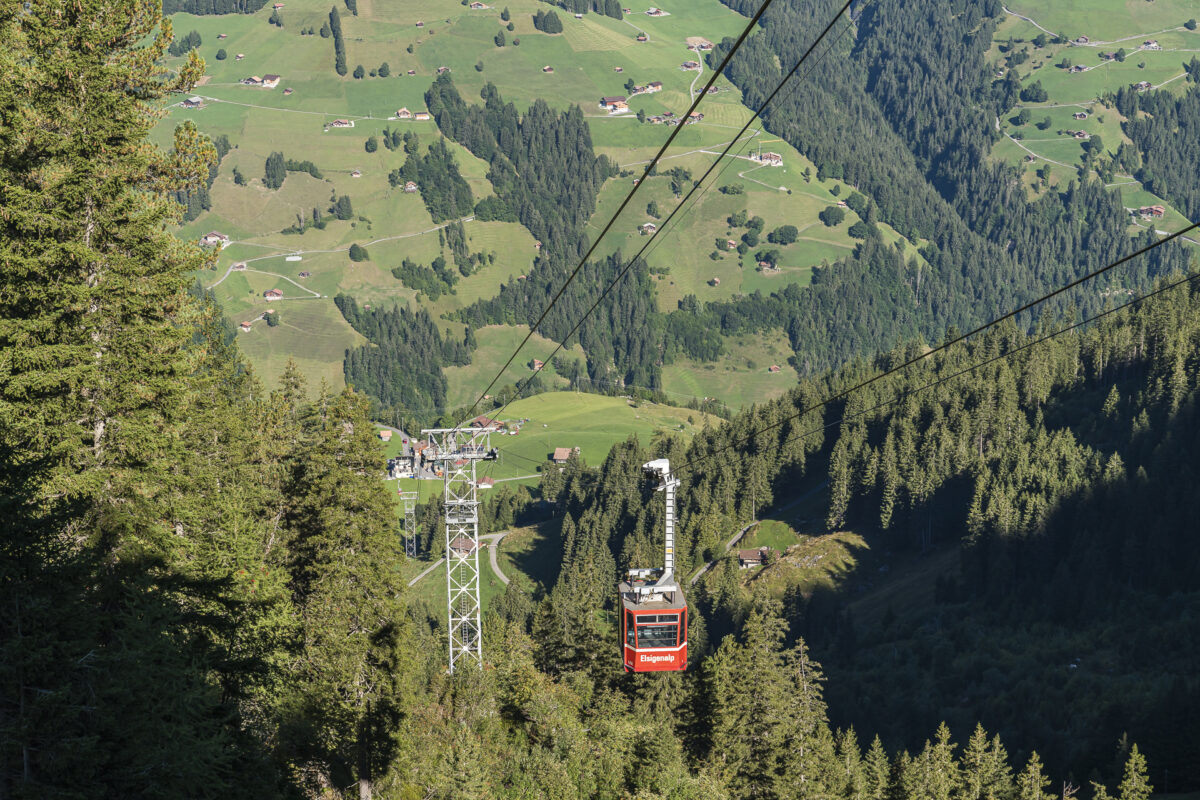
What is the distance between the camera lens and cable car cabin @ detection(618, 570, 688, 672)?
53875mm

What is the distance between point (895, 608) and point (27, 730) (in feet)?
480

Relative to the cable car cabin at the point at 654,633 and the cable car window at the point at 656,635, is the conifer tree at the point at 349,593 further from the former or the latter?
the cable car window at the point at 656,635

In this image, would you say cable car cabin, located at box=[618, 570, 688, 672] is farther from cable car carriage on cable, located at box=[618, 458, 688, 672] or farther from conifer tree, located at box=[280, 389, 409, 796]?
conifer tree, located at box=[280, 389, 409, 796]

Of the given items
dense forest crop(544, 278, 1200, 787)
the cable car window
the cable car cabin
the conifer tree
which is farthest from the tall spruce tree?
dense forest crop(544, 278, 1200, 787)

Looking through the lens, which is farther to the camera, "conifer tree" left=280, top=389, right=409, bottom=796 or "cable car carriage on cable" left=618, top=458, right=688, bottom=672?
"cable car carriage on cable" left=618, top=458, right=688, bottom=672

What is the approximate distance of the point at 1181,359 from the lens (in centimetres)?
16088

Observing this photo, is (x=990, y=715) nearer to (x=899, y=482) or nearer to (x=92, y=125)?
(x=899, y=482)

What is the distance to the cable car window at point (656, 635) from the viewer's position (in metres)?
54.0

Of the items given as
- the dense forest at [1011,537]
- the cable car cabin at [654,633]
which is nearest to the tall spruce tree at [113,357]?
the cable car cabin at [654,633]

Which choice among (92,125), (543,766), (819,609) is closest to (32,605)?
(92,125)

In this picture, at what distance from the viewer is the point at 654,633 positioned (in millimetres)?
54094

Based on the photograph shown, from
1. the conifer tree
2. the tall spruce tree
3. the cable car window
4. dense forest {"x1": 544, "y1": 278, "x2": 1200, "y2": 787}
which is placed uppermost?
the tall spruce tree

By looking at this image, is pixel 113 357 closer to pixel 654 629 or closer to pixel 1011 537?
pixel 654 629

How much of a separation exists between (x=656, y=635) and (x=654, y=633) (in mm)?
145
